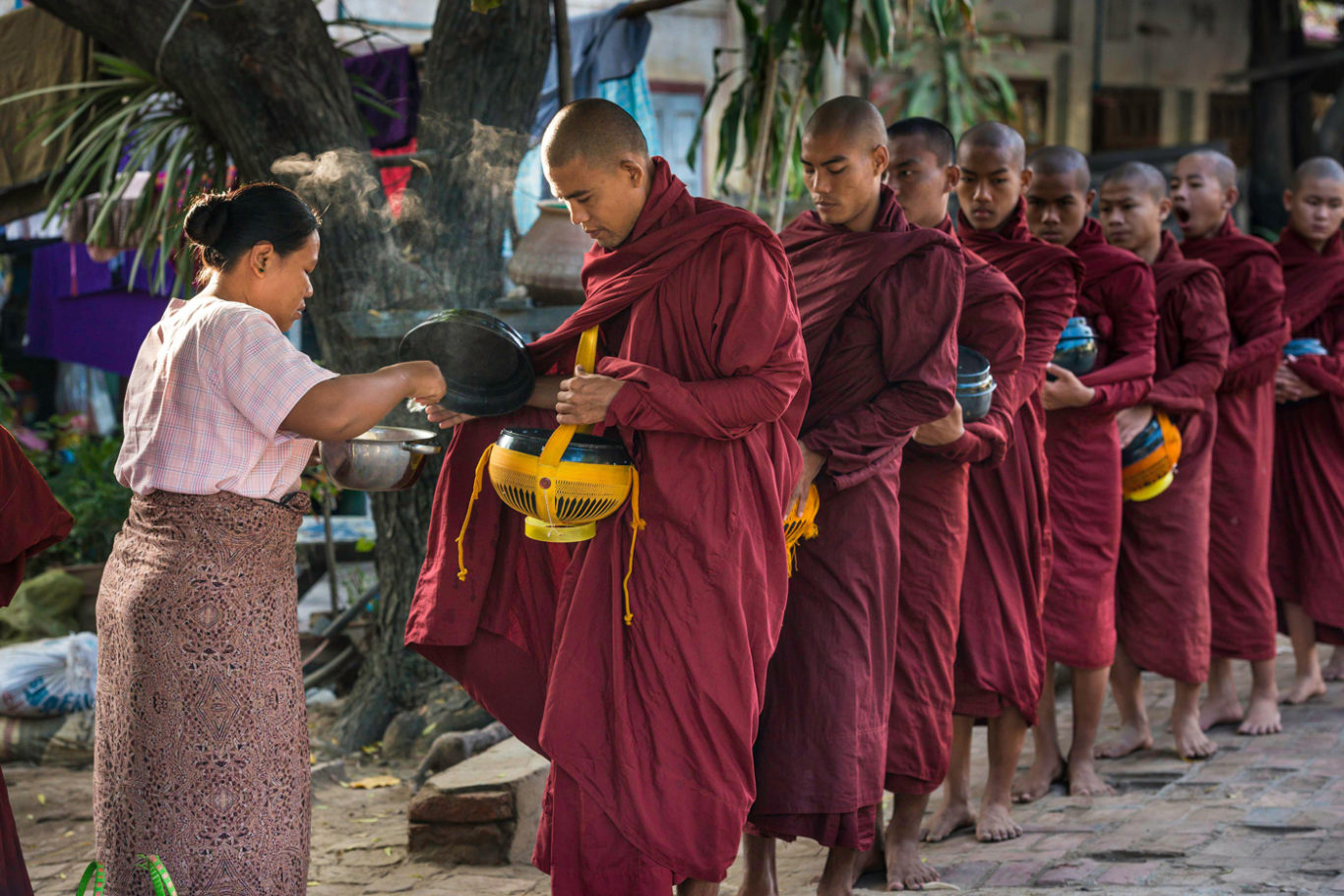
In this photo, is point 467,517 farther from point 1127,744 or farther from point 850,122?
point 1127,744

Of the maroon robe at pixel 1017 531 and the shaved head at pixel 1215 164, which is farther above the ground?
the shaved head at pixel 1215 164

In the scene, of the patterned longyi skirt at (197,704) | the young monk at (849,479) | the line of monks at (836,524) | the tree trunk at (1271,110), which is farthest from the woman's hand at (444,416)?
the tree trunk at (1271,110)

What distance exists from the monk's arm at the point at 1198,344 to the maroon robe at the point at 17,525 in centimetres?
380

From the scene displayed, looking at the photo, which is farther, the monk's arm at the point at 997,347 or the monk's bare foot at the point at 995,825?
the monk's bare foot at the point at 995,825

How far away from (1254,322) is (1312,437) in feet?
2.61

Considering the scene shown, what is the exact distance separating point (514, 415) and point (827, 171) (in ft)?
3.51

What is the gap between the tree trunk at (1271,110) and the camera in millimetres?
10641

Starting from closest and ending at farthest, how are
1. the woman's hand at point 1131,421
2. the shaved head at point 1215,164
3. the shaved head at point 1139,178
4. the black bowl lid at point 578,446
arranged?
1. the black bowl lid at point 578,446
2. the woman's hand at point 1131,421
3. the shaved head at point 1139,178
4. the shaved head at point 1215,164

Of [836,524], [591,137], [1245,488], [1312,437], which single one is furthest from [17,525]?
[1312,437]

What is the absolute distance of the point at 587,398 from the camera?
9.57ft

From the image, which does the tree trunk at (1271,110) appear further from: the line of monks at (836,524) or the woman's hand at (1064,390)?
the woman's hand at (1064,390)

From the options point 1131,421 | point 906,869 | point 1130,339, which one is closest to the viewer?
point 906,869

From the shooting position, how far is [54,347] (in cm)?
803

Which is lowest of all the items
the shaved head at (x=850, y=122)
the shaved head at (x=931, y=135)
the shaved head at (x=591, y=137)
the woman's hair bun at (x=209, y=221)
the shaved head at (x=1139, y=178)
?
the woman's hair bun at (x=209, y=221)
